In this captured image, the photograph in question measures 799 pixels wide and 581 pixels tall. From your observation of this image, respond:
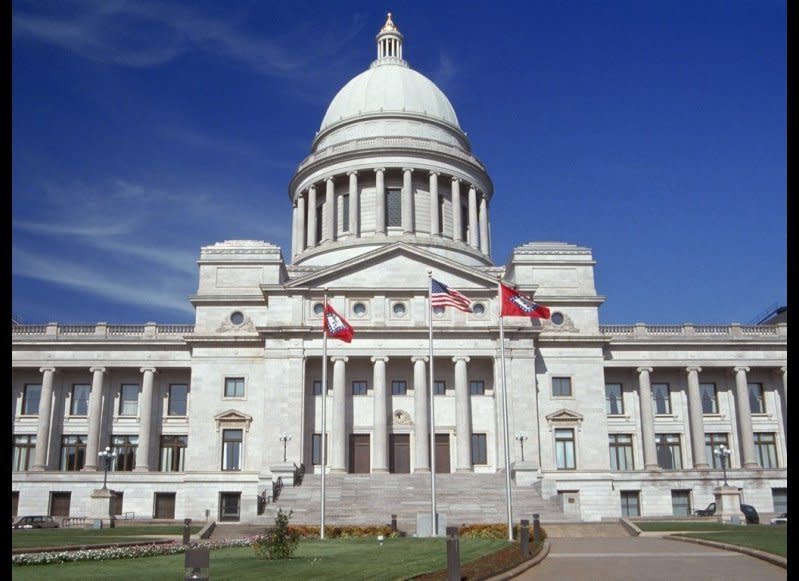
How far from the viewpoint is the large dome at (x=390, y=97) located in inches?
3187

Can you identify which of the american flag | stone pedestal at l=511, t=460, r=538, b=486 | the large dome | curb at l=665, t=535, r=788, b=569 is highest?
the large dome

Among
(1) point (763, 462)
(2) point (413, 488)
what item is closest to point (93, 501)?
(2) point (413, 488)

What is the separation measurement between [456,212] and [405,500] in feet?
108

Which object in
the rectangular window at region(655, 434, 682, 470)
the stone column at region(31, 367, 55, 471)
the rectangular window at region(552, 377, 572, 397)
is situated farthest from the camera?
the rectangular window at region(655, 434, 682, 470)

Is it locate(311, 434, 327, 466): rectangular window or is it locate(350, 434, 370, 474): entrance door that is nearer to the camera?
locate(311, 434, 327, 466): rectangular window

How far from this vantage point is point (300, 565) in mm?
22391

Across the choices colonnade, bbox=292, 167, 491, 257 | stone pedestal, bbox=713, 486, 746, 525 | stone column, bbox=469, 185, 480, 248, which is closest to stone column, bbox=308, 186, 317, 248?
colonnade, bbox=292, 167, 491, 257

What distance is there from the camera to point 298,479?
51.4 m

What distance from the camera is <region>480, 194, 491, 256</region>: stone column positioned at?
248ft

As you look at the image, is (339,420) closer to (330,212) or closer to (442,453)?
(442,453)

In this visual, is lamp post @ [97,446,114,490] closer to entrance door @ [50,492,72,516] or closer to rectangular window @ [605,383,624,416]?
entrance door @ [50,492,72,516]

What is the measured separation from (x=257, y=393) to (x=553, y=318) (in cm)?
2215

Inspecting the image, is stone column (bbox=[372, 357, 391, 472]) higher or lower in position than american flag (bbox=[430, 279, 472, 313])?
lower

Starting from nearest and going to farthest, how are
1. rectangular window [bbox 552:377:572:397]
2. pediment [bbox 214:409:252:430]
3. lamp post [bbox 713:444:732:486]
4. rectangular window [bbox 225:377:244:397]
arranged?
lamp post [bbox 713:444:732:486], pediment [bbox 214:409:252:430], rectangular window [bbox 225:377:244:397], rectangular window [bbox 552:377:572:397]
